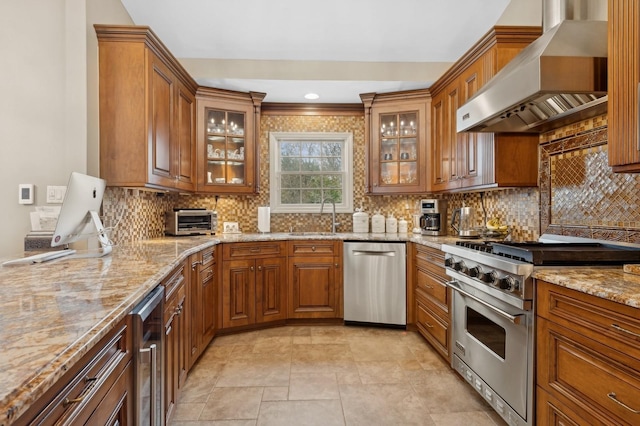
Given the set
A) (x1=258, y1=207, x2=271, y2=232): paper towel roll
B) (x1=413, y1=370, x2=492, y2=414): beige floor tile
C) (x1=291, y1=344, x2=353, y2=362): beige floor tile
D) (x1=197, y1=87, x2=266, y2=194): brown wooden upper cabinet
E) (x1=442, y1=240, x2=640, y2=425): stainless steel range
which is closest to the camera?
(x1=442, y1=240, x2=640, y2=425): stainless steel range

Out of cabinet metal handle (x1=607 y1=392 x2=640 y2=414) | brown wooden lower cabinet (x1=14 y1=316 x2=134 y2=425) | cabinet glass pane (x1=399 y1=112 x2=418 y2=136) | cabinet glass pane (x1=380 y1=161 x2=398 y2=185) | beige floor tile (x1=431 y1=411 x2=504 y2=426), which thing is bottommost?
beige floor tile (x1=431 y1=411 x2=504 y2=426)

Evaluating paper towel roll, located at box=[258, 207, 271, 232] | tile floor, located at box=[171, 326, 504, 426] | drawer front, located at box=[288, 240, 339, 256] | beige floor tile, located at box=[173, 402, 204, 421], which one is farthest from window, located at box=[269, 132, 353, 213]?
beige floor tile, located at box=[173, 402, 204, 421]

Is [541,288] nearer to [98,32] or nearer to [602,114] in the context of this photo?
[602,114]

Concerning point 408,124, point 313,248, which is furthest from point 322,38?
point 313,248

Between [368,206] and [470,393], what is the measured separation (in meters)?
2.32

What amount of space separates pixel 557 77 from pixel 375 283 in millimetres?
2237

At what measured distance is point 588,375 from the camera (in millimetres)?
1320

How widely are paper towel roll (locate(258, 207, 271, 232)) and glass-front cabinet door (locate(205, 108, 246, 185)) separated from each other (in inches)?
14.9

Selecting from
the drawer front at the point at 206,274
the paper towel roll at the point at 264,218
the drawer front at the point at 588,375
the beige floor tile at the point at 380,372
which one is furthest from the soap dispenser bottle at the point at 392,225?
the drawer front at the point at 588,375

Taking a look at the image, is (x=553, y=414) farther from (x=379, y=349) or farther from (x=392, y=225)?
(x=392, y=225)

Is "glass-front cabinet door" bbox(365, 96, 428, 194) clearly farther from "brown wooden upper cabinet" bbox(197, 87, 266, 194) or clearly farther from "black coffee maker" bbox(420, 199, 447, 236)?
"brown wooden upper cabinet" bbox(197, 87, 266, 194)

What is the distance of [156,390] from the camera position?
143 centimetres

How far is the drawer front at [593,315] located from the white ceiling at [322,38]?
244 cm

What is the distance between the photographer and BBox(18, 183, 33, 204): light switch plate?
7.09 feet
